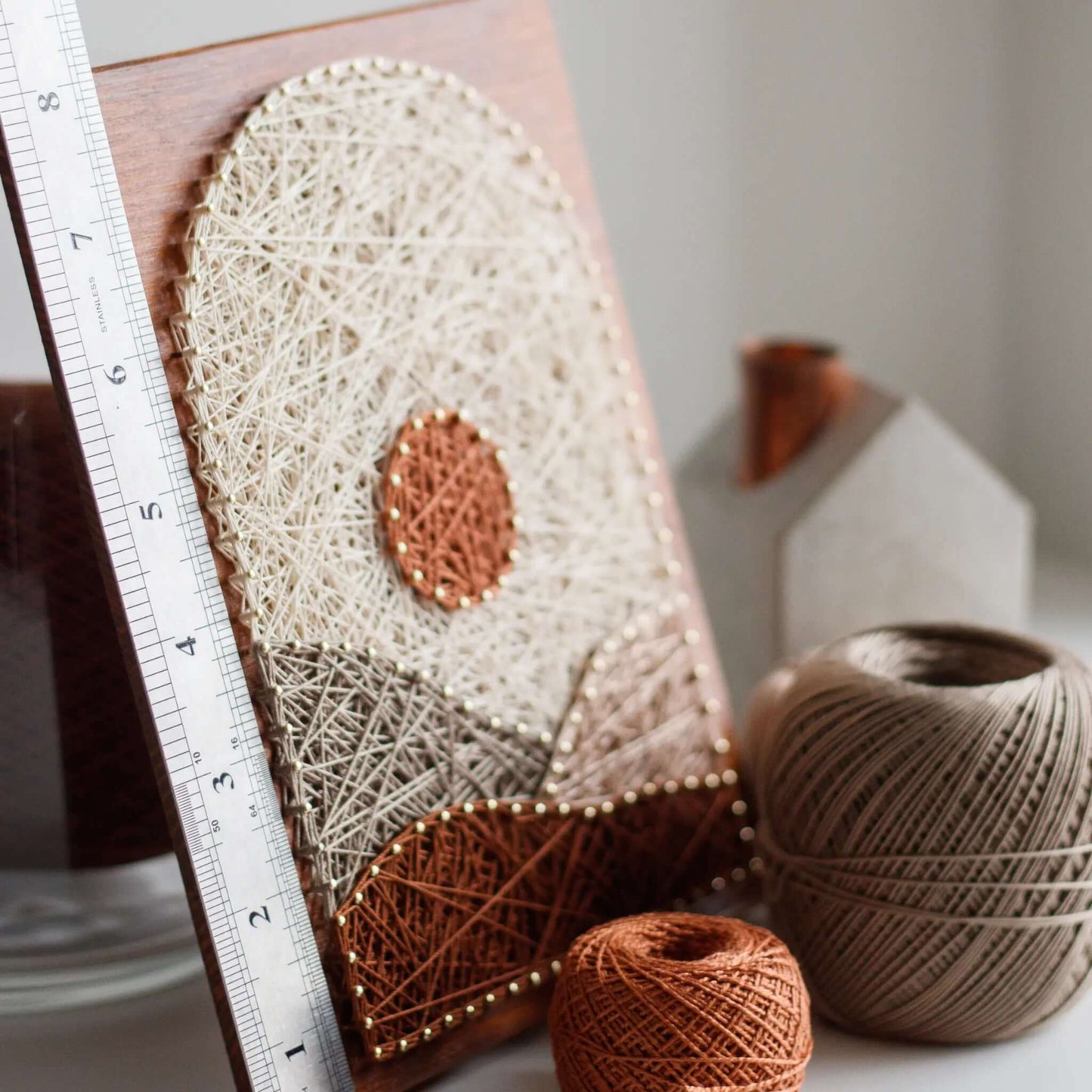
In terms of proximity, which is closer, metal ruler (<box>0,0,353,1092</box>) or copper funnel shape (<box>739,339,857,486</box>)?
metal ruler (<box>0,0,353,1092</box>)

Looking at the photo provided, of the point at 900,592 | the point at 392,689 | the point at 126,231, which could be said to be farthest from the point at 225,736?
the point at 900,592

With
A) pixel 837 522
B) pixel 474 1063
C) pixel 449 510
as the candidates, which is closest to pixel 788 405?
pixel 837 522

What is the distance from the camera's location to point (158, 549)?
0.57m

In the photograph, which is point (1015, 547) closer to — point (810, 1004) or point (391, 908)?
point (810, 1004)

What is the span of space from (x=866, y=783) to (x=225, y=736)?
0.29 m

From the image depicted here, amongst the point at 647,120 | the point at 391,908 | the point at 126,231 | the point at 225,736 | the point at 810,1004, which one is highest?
the point at 647,120

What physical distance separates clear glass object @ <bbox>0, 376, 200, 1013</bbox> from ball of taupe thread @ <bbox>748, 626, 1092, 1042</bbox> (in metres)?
0.33

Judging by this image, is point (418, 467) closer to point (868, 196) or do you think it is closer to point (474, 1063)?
point (474, 1063)

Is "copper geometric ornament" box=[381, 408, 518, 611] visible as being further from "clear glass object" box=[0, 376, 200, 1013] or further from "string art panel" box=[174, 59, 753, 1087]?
"clear glass object" box=[0, 376, 200, 1013]

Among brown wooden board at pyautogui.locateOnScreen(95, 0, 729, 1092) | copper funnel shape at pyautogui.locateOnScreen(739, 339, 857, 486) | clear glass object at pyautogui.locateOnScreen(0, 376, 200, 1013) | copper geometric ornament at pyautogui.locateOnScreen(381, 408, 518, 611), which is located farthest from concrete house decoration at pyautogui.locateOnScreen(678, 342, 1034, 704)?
clear glass object at pyautogui.locateOnScreen(0, 376, 200, 1013)

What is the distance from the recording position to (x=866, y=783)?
0.64 metres

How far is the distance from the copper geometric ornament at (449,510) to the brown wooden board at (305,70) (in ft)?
0.32

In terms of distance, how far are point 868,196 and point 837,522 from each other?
1.58ft

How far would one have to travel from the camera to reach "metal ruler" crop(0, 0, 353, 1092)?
0.55m
